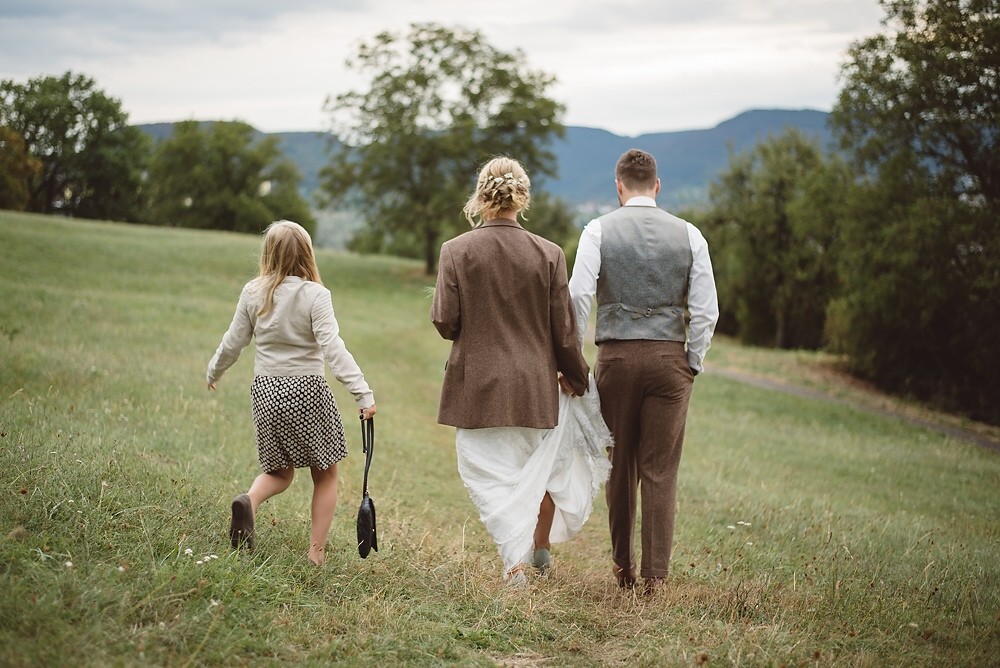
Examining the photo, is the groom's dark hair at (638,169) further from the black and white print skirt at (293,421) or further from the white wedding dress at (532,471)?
the black and white print skirt at (293,421)

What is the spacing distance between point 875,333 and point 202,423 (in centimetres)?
2172

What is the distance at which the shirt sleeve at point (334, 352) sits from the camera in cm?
484

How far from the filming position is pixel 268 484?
500 cm

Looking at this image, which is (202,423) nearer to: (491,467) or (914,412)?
(491,467)

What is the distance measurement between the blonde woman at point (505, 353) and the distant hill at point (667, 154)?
3.32 feet

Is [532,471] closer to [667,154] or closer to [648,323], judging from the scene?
[648,323]

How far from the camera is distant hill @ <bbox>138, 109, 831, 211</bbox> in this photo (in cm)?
3228

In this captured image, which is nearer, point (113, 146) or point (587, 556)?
point (587, 556)

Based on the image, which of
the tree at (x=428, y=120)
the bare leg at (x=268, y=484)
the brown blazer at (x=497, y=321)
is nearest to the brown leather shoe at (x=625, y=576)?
the brown blazer at (x=497, y=321)

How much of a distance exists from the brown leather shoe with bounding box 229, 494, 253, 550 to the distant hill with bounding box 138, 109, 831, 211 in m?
3.15

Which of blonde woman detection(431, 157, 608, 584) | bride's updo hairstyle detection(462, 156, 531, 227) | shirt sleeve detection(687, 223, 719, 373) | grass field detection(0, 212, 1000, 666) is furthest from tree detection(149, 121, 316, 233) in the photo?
→ shirt sleeve detection(687, 223, 719, 373)

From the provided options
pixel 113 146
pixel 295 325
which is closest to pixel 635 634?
pixel 295 325

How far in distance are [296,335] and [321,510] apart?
1.04m

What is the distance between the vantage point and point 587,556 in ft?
23.0
